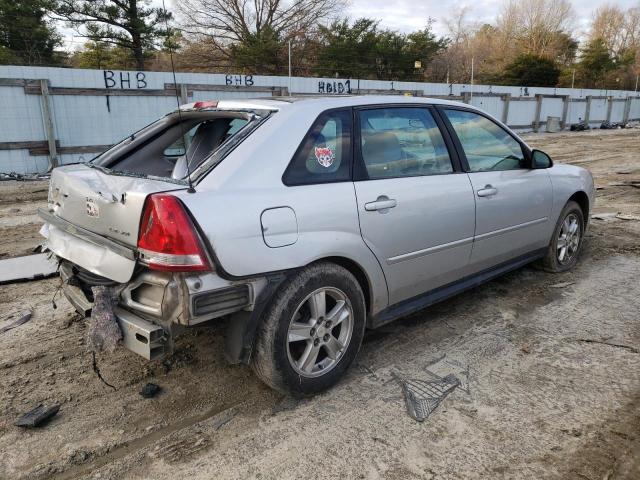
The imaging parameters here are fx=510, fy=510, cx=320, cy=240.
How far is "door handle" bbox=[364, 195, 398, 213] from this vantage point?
304 centimetres

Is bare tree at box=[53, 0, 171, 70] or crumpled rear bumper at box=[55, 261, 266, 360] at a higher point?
bare tree at box=[53, 0, 171, 70]

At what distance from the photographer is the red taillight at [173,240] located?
7.86 ft

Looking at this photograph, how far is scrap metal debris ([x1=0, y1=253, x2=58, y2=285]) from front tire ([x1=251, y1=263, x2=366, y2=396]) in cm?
305

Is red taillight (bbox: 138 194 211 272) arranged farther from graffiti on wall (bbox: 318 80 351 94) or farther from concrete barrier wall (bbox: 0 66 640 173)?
graffiti on wall (bbox: 318 80 351 94)

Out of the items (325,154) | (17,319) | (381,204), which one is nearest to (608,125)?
(381,204)

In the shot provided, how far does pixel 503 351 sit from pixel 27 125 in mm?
12534

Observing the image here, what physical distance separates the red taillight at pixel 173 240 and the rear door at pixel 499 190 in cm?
223

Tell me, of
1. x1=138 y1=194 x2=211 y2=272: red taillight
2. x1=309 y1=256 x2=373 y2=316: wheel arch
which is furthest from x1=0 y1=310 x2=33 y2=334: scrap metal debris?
x1=309 y1=256 x2=373 y2=316: wheel arch

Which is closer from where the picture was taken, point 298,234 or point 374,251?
point 298,234

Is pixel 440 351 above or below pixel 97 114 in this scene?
below

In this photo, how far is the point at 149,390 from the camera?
9.85 ft

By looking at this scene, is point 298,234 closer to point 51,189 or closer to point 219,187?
point 219,187

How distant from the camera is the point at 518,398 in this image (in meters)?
2.94

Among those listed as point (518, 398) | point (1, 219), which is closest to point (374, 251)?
point (518, 398)
